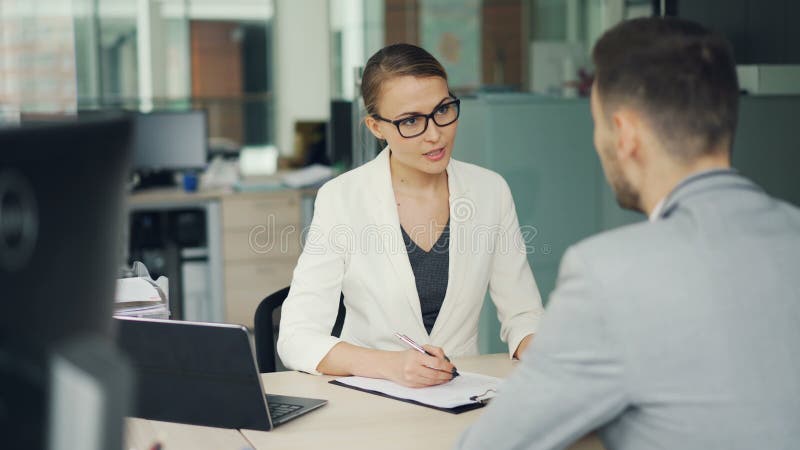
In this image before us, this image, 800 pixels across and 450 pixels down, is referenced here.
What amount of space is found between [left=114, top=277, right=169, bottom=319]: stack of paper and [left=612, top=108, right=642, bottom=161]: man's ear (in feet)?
3.55

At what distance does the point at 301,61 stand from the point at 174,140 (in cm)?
442

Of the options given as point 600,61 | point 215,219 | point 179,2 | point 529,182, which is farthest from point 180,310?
point 179,2

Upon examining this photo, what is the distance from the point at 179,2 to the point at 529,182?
24.6ft

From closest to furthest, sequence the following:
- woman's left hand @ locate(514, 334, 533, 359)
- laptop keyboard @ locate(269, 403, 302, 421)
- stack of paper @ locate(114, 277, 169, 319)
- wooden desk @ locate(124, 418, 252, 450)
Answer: wooden desk @ locate(124, 418, 252, 450)
laptop keyboard @ locate(269, 403, 302, 421)
stack of paper @ locate(114, 277, 169, 319)
woman's left hand @ locate(514, 334, 533, 359)

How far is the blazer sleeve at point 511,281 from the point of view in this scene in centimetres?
221

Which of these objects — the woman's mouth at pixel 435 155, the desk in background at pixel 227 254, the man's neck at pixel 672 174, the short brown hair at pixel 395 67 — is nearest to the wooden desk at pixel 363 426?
the man's neck at pixel 672 174

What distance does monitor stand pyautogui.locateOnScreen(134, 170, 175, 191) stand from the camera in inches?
225

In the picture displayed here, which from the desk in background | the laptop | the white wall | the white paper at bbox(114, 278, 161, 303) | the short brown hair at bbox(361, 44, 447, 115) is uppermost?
the white wall

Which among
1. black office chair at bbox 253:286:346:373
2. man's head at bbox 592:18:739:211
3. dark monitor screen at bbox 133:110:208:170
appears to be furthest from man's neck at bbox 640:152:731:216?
dark monitor screen at bbox 133:110:208:170

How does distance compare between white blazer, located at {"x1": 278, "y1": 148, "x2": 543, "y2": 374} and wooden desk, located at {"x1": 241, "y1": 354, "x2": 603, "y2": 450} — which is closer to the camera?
wooden desk, located at {"x1": 241, "y1": 354, "x2": 603, "y2": 450}

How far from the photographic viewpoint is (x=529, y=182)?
12.0 feet

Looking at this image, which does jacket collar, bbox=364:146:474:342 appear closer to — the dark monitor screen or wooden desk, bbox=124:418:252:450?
wooden desk, bbox=124:418:252:450

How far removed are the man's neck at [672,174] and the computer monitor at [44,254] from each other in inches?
29.5

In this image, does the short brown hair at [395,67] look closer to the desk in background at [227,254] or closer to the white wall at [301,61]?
the desk in background at [227,254]
